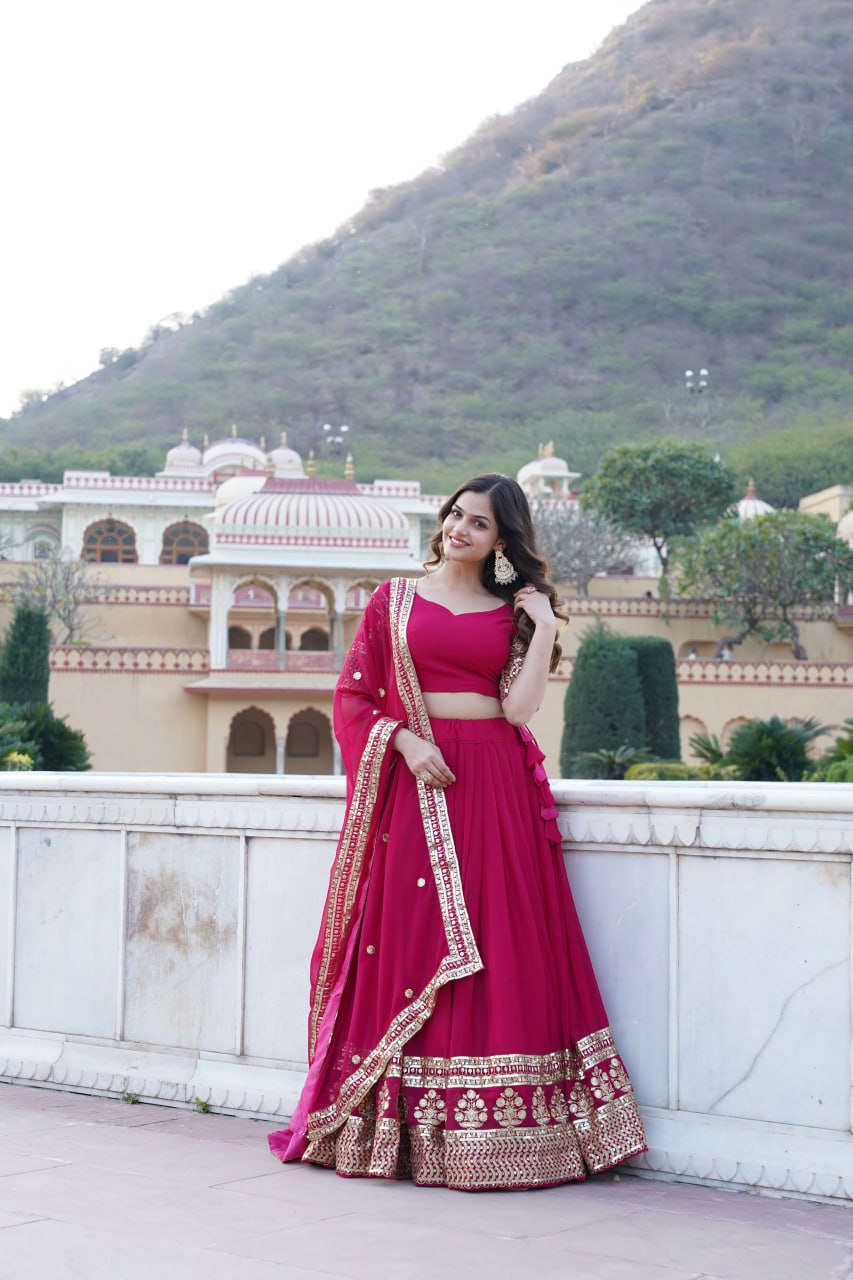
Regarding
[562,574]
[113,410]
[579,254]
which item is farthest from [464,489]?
[579,254]

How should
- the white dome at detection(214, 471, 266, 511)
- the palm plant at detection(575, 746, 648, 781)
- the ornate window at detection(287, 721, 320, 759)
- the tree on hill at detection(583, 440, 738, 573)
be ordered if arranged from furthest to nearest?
the tree on hill at detection(583, 440, 738, 573) < the white dome at detection(214, 471, 266, 511) < the ornate window at detection(287, 721, 320, 759) < the palm plant at detection(575, 746, 648, 781)

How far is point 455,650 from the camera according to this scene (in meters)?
3.55

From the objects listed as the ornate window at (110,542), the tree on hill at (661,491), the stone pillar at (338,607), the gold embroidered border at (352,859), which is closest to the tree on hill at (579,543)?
the tree on hill at (661,491)

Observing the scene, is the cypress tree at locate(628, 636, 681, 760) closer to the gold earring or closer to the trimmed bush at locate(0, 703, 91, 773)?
the trimmed bush at locate(0, 703, 91, 773)

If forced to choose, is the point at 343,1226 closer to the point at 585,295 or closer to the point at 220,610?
the point at 220,610

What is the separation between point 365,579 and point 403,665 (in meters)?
21.4

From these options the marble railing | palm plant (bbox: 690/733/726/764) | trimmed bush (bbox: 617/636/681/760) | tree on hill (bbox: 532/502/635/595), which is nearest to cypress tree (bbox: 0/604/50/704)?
trimmed bush (bbox: 617/636/681/760)

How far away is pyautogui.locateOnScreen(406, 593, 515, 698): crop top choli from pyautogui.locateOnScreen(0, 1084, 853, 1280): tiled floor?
1.05 meters

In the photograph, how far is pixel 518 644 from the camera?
3633mm

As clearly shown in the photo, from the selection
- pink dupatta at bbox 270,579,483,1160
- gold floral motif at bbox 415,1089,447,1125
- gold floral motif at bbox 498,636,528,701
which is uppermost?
gold floral motif at bbox 498,636,528,701

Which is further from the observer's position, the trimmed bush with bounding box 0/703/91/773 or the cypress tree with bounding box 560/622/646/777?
the cypress tree with bounding box 560/622/646/777

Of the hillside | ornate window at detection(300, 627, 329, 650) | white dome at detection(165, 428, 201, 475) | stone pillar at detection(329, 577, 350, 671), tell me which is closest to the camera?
stone pillar at detection(329, 577, 350, 671)

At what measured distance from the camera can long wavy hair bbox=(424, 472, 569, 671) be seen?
3.63 metres

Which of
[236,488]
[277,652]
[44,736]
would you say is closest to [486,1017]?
[44,736]
